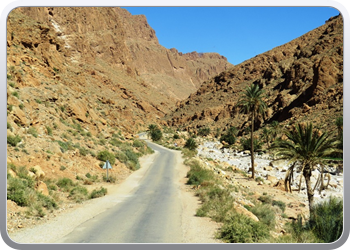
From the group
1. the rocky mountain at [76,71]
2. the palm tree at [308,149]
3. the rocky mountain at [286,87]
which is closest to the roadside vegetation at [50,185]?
the rocky mountain at [76,71]

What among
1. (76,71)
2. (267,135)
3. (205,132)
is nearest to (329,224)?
(267,135)

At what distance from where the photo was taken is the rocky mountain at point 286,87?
246 feet

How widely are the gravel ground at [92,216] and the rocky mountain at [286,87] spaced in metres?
40.7

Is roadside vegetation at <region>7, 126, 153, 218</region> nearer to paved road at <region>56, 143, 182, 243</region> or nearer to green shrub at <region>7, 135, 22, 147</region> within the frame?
green shrub at <region>7, 135, 22, 147</region>

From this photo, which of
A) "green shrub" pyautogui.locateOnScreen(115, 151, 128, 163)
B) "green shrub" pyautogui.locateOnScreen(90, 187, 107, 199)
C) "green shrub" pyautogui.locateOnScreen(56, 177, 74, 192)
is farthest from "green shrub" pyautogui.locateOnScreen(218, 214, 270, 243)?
"green shrub" pyautogui.locateOnScreen(115, 151, 128, 163)

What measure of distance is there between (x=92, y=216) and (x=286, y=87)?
108 meters

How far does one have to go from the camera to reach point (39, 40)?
4259 cm

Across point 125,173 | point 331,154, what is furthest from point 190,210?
point 125,173

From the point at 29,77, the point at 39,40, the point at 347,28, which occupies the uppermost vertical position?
the point at 39,40

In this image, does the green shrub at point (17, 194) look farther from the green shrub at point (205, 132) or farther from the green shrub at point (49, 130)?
the green shrub at point (205, 132)

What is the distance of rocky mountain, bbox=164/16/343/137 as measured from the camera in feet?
246

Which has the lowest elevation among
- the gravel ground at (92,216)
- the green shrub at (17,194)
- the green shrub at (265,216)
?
the green shrub at (265,216)
